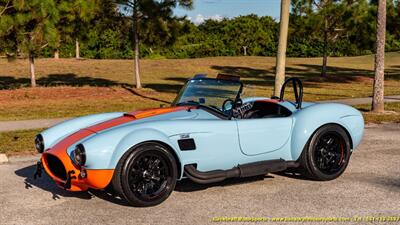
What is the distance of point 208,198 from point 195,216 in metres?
0.61

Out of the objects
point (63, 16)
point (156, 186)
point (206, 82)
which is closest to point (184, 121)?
point (156, 186)

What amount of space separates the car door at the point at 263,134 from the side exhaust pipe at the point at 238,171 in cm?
15

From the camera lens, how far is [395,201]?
5137 mm

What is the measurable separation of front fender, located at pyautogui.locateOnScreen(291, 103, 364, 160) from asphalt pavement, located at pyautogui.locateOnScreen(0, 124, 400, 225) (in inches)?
19.7

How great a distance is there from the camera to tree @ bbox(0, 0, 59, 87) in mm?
16500

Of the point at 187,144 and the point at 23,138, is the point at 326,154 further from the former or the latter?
the point at 23,138

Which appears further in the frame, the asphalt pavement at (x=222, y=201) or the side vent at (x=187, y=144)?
the side vent at (x=187, y=144)

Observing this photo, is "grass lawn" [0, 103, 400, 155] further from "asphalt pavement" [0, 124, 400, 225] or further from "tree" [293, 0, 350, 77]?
"tree" [293, 0, 350, 77]

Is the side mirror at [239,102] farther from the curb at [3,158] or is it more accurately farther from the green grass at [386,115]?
the green grass at [386,115]

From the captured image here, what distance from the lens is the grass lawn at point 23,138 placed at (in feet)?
26.8

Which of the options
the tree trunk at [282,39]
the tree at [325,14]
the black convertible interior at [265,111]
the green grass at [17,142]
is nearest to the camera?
the black convertible interior at [265,111]

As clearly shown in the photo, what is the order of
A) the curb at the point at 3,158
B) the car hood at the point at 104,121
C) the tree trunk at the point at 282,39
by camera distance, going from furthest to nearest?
1. the tree trunk at the point at 282,39
2. the curb at the point at 3,158
3. the car hood at the point at 104,121

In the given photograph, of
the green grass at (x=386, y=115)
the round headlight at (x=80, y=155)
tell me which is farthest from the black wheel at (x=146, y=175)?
the green grass at (x=386, y=115)

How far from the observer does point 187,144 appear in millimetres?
5094
